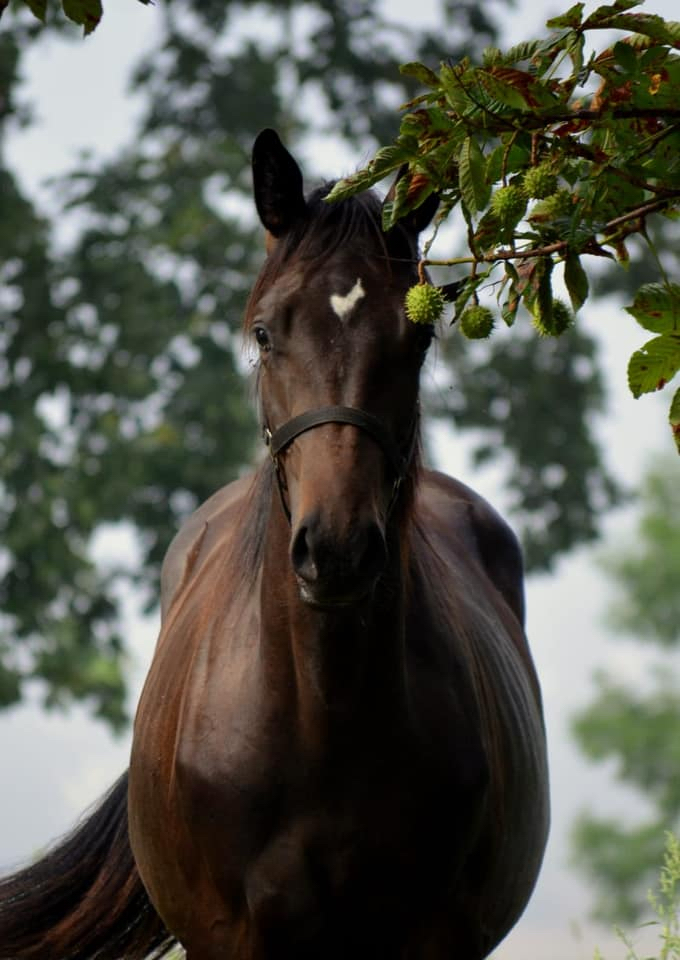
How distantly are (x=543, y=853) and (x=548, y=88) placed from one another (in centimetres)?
255

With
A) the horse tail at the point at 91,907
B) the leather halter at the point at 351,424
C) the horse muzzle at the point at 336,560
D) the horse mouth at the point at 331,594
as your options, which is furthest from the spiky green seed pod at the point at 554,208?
the horse tail at the point at 91,907

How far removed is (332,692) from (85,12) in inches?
60.5

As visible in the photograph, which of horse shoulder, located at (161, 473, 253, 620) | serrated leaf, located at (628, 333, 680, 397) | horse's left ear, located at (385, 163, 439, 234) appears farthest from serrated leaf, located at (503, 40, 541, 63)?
horse shoulder, located at (161, 473, 253, 620)

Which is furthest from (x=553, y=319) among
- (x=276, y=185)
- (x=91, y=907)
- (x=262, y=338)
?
(x=91, y=907)

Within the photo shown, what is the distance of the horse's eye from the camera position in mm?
3451

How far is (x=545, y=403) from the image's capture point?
17719 millimetres

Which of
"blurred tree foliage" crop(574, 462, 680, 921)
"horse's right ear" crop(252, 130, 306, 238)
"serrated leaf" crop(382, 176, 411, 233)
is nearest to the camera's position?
"serrated leaf" crop(382, 176, 411, 233)

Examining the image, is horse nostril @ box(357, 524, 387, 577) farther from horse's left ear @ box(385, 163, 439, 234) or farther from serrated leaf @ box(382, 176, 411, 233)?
horse's left ear @ box(385, 163, 439, 234)

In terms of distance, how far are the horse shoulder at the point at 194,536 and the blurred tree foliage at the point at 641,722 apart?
26.7 m

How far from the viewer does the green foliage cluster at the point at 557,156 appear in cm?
284

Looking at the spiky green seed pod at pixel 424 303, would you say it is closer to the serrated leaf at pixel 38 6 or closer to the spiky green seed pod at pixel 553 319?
the spiky green seed pod at pixel 553 319

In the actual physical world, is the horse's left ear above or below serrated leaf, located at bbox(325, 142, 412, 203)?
above

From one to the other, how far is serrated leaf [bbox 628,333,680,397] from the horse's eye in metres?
0.86

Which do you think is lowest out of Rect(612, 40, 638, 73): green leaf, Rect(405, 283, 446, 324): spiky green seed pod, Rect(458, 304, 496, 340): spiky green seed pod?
Rect(458, 304, 496, 340): spiky green seed pod
